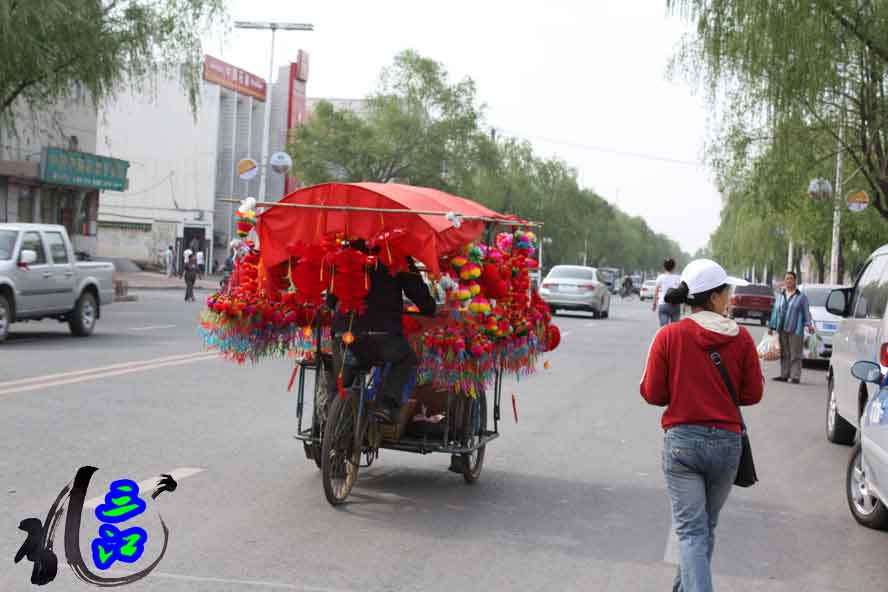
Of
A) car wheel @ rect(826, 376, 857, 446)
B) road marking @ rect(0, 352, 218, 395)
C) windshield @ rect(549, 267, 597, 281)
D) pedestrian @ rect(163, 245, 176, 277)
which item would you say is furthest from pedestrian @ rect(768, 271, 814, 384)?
pedestrian @ rect(163, 245, 176, 277)

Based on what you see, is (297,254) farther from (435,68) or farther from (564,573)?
(435,68)

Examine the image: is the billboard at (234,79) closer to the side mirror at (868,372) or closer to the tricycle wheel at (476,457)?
the tricycle wheel at (476,457)

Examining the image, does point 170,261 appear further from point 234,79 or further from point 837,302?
point 837,302

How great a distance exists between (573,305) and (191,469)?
29858 millimetres

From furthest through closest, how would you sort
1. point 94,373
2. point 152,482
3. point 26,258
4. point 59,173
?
point 59,173 → point 26,258 → point 94,373 → point 152,482

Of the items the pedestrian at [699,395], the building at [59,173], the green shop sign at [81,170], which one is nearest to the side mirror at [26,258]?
the pedestrian at [699,395]

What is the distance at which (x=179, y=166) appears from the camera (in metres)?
68.1

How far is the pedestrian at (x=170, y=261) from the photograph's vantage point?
57534 mm

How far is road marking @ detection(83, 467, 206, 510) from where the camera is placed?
282 inches

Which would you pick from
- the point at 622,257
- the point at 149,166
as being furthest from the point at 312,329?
the point at 622,257

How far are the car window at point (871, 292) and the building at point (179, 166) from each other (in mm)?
55973

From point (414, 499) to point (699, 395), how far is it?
10.8 feet

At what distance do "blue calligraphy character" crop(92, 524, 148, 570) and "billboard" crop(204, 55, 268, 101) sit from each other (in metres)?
61.3

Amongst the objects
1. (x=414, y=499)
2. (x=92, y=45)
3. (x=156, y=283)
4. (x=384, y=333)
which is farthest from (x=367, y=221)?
(x=156, y=283)
